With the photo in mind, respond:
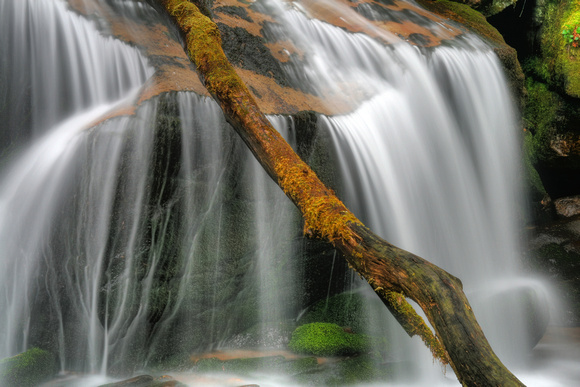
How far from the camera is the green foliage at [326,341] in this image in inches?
175

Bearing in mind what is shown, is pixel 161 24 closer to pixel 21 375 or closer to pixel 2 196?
pixel 2 196

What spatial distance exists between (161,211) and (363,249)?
2.33m

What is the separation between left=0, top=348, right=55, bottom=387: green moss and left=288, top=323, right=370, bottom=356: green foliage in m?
2.17

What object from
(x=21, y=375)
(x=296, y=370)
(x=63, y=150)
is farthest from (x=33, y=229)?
(x=296, y=370)

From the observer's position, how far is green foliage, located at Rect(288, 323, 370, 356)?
4.46 metres

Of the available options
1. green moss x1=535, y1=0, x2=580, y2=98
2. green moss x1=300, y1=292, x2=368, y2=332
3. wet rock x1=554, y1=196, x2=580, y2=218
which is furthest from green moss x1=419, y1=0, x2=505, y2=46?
green moss x1=300, y1=292, x2=368, y2=332

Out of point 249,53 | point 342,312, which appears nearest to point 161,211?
point 342,312

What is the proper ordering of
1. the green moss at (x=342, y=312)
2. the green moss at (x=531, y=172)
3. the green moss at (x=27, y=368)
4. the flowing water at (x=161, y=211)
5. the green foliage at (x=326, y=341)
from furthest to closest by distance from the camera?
the green moss at (x=531, y=172) → the green moss at (x=342, y=312) → the green foliage at (x=326, y=341) → the flowing water at (x=161, y=211) → the green moss at (x=27, y=368)

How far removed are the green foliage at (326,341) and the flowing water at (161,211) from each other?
0.91ft

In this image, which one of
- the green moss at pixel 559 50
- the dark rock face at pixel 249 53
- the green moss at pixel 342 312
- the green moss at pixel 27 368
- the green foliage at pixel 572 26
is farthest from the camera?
the green foliage at pixel 572 26

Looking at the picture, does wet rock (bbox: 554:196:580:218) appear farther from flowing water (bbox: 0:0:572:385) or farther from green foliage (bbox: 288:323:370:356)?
green foliage (bbox: 288:323:370:356)

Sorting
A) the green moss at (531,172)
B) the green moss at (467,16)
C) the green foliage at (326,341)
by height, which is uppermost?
the green moss at (467,16)

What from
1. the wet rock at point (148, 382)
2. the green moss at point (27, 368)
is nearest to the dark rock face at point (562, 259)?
the wet rock at point (148, 382)

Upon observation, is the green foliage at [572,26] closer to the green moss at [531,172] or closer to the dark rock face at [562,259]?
the green moss at [531,172]
